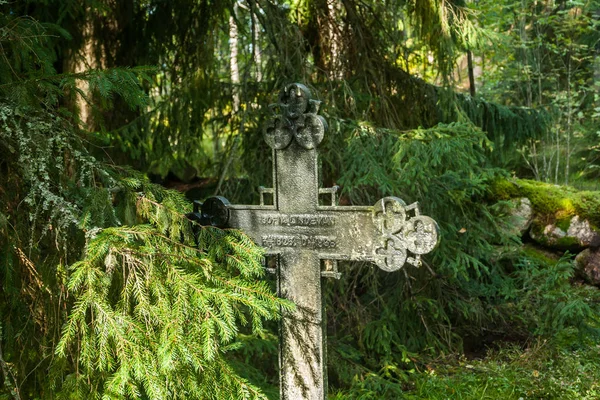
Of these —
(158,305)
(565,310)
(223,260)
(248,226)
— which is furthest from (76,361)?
(565,310)

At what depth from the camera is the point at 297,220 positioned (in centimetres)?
313

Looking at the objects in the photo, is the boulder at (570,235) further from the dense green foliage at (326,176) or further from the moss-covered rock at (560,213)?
the dense green foliage at (326,176)

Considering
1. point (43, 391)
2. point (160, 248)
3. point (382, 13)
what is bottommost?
point (43, 391)

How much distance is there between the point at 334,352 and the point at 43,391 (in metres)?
2.83

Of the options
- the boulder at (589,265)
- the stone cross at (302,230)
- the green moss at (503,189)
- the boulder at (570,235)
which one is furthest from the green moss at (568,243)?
the stone cross at (302,230)

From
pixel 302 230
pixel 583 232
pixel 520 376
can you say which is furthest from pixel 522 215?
pixel 302 230

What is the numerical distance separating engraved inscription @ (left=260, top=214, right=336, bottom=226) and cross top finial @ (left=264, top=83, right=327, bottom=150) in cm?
34

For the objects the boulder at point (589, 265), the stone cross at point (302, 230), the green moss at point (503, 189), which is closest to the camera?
the stone cross at point (302, 230)

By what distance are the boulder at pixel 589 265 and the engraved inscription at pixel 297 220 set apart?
492 centimetres

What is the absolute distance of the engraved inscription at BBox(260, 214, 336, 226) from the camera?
121 inches

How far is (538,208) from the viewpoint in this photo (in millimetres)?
7504

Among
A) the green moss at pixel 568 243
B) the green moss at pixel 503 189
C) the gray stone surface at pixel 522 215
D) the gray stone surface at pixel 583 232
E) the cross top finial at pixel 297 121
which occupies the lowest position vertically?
the green moss at pixel 568 243

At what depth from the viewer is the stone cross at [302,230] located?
9.83ft

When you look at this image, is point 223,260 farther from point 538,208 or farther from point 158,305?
point 538,208
